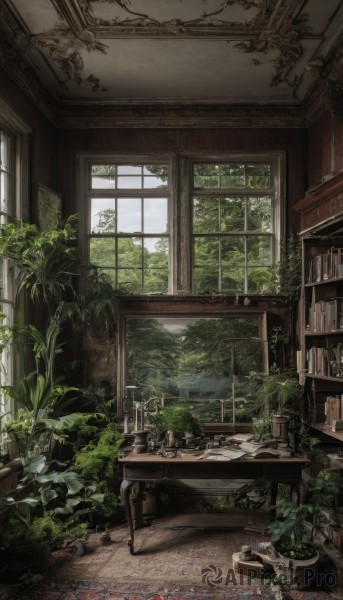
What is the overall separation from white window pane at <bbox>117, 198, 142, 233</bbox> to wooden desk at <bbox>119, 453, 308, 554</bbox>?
2.91 m

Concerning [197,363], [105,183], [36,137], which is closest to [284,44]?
[105,183]

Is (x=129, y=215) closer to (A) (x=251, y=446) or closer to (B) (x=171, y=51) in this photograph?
(B) (x=171, y=51)

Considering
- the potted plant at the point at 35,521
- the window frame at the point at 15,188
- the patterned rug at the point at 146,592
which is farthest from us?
the window frame at the point at 15,188

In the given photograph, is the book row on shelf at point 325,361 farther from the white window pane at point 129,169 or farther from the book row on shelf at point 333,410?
the white window pane at point 129,169

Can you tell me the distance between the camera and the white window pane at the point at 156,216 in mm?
6453

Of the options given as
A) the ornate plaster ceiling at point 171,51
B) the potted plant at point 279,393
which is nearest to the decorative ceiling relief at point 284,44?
the ornate plaster ceiling at point 171,51

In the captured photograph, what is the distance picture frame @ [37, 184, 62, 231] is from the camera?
5.69 m

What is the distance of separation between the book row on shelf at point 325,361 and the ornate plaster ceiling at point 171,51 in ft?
9.05

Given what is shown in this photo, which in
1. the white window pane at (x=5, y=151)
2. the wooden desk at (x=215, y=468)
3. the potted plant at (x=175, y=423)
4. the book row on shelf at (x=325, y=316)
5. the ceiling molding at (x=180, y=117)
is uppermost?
the ceiling molding at (x=180, y=117)

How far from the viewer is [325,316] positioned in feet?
16.8

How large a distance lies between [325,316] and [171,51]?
2972 mm

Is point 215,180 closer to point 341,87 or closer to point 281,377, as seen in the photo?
point 341,87

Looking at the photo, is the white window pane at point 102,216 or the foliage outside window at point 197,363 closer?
the foliage outside window at point 197,363

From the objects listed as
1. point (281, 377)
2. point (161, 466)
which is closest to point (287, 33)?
point (281, 377)
